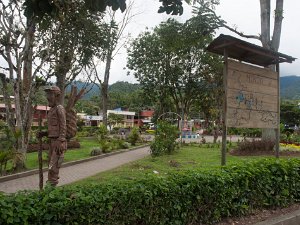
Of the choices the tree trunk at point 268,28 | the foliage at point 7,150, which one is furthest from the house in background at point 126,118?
the foliage at point 7,150

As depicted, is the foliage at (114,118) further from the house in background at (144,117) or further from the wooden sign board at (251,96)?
the wooden sign board at (251,96)

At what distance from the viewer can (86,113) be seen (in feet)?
237

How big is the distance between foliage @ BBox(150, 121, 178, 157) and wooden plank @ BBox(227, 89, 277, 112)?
9.70 metres

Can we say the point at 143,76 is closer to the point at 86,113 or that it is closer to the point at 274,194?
the point at 274,194

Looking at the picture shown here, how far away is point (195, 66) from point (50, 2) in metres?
32.4

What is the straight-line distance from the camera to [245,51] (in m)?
7.73

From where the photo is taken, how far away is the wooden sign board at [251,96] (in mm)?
7223

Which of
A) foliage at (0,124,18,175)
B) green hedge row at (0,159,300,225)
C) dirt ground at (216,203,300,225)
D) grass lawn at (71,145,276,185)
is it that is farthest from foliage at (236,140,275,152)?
dirt ground at (216,203,300,225)

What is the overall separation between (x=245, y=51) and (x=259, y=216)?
3.36 m

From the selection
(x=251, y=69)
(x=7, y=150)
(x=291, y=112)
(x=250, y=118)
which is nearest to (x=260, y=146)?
(x=250, y=118)

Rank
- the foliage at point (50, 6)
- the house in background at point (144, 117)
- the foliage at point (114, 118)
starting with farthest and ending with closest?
1. the house in background at point (144, 117)
2. the foliage at point (114, 118)
3. the foliage at point (50, 6)

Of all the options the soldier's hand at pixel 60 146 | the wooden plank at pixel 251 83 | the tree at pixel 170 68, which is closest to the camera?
the wooden plank at pixel 251 83

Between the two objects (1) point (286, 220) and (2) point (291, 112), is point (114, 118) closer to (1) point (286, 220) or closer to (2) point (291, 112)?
(2) point (291, 112)

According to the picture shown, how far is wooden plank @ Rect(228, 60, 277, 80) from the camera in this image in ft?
23.9
